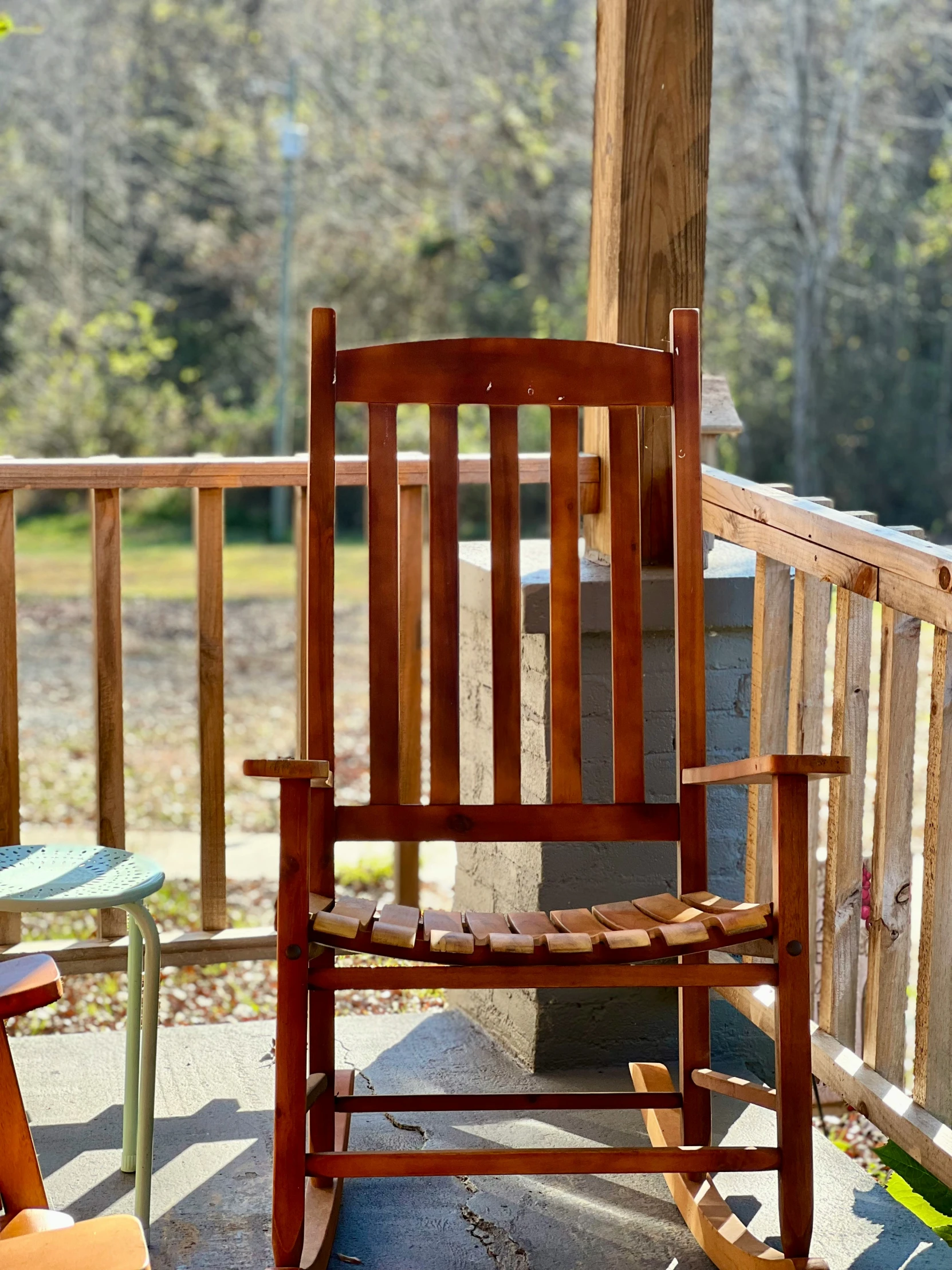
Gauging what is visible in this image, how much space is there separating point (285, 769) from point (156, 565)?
11243 millimetres

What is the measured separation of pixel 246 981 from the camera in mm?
3361

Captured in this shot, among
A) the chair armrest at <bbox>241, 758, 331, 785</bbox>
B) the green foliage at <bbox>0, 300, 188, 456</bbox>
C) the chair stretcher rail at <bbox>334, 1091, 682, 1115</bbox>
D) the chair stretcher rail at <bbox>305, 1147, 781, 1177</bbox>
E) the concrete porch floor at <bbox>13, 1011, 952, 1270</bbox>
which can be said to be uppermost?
the green foliage at <bbox>0, 300, 188, 456</bbox>

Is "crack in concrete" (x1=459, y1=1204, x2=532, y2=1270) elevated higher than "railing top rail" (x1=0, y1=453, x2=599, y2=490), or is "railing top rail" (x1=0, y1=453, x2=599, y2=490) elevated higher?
"railing top rail" (x1=0, y1=453, x2=599, y2=490)

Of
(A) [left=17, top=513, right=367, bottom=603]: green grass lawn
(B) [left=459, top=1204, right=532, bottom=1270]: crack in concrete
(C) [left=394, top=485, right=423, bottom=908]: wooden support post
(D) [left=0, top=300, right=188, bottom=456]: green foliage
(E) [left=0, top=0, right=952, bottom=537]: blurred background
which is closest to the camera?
(B) [left=459, top=1204, right=532, bottom=1270]: crack in concrete

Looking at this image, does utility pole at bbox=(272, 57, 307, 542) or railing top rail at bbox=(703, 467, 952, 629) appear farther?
utility pole at bbox=(272, 57, 307, 542)

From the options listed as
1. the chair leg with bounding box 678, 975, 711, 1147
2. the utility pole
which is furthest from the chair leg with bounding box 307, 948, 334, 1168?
the utility pole

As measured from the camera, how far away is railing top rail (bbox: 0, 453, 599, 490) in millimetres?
2223

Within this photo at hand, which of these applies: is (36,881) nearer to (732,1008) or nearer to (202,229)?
(732,1008)

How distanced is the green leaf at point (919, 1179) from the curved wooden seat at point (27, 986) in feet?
3.85

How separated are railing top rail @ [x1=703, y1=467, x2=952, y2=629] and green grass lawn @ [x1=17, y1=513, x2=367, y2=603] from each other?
817cm

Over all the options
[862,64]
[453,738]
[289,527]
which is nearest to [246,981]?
[453,738]

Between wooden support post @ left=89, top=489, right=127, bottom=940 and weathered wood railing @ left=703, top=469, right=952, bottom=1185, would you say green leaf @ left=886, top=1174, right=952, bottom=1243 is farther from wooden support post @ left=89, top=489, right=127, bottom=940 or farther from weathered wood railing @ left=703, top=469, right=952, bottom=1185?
wooden support post @ left=89, top=489, right=127, bottom=940

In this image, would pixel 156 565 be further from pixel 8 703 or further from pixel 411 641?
pixel 8 703

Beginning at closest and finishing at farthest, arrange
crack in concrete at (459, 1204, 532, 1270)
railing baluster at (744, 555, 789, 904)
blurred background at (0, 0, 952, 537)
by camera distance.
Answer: crack in concrete at (459, 1204, 532, 1270), railing baluster at (744, 555, 789, 904), blurred background at (0, 0, 952, 537)
